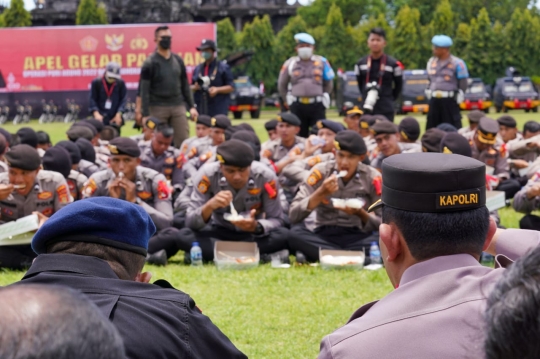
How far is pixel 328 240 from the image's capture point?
7.44 meters

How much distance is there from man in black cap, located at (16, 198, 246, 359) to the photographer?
10.7m

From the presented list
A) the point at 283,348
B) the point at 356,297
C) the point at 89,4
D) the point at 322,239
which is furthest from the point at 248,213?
the point at 89,4

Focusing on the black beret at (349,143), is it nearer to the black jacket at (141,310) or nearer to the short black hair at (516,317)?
the black jacket at (141,310)

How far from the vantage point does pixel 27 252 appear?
23.6 feet

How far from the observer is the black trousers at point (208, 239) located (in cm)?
740

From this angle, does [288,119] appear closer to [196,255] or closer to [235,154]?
[235,154]

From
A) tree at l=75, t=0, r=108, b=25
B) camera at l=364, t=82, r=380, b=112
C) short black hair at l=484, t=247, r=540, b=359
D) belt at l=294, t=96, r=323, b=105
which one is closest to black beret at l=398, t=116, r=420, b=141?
camera at l=364, t=82, r=380, b=112

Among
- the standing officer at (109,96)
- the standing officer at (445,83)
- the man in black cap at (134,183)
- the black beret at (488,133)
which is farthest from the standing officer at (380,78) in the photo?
the man in black cap at (134,183)

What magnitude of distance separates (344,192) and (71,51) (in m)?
23.0

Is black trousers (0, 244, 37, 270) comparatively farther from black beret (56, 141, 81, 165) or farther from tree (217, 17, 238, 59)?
tree (217, 17, 238, 59)

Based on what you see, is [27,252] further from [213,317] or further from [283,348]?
[283,348]

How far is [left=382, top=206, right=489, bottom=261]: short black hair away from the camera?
7.89ft

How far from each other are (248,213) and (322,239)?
2.12 feet

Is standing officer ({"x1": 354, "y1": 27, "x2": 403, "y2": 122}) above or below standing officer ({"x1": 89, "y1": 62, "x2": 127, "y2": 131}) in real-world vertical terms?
above
